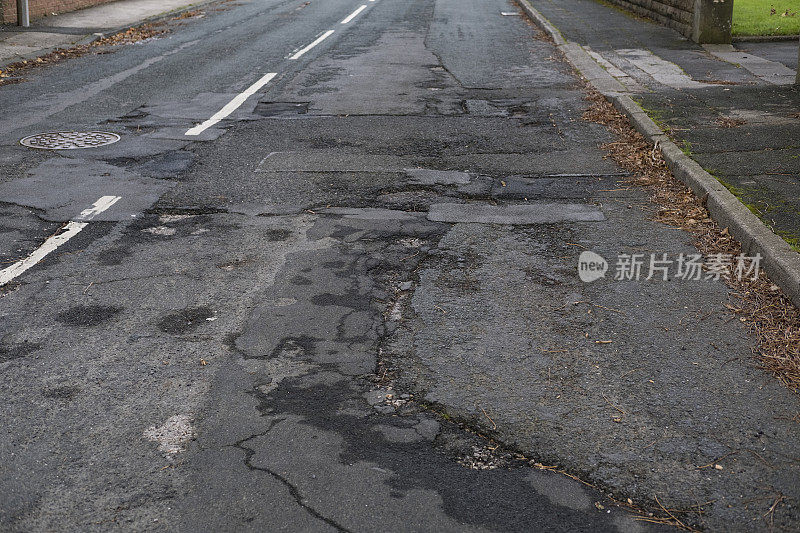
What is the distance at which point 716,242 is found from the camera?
18.6 feet

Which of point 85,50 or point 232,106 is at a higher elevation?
point 85,50

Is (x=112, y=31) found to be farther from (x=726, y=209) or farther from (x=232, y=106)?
(x=726, y=209)

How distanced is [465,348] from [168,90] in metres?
8.54

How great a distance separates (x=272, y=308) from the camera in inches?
187

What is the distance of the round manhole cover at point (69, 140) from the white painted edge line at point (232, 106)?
0.89m

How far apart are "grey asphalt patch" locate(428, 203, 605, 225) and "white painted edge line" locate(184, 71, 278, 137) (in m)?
3.80

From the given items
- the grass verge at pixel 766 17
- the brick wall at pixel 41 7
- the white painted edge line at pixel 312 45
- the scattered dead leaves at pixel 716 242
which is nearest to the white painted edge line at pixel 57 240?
the scattered dead leaves at pixel 716 242

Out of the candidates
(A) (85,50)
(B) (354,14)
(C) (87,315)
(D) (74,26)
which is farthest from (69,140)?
(B) (354,14)

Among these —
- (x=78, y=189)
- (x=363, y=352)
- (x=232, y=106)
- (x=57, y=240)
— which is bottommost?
(x=363, y=352)

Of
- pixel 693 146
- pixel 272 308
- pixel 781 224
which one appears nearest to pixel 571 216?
pixel 781 224

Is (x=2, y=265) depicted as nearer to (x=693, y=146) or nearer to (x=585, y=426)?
(x=585, y=426)

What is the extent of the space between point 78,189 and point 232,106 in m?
3.76

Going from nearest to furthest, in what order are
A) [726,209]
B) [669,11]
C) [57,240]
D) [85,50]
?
[57,240], [726,209], [85,50], [669,11]

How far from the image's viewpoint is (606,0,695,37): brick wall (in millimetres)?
14969
